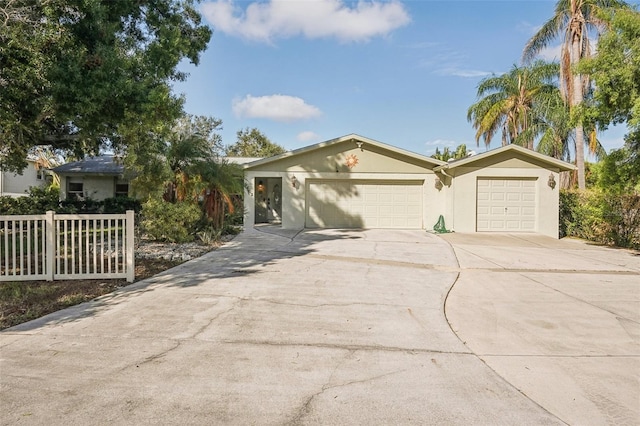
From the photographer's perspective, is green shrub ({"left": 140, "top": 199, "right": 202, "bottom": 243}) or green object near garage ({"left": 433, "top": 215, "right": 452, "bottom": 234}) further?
green object near garage ({"left": 433, "top": 215, "right": 452, "bottom": 234})

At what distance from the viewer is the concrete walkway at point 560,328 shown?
3.01 metres

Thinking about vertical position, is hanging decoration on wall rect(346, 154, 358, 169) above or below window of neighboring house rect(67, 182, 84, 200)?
above

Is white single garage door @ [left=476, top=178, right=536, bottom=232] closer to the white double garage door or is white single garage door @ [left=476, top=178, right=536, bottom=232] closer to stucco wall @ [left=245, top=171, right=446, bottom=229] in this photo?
stucco wall @ [left=245, top=171, right=446, bottom=229]

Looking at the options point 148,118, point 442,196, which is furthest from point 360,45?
point 148,118

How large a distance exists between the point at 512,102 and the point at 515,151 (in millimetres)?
9133

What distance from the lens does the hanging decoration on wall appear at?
16.1m

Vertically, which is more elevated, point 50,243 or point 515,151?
point 515,151

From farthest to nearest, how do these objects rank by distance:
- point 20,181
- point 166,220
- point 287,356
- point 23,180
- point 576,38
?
point 23,180 → point 20,181 → point 576,38 → point 166,220 → point 287,356

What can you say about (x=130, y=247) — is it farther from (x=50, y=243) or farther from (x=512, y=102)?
(x=512, y=102)

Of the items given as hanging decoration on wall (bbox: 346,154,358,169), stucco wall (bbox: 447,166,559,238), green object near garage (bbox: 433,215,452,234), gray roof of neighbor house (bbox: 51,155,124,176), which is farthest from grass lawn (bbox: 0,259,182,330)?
gray roof of neighbor house (bbox: 51,155,124,176)

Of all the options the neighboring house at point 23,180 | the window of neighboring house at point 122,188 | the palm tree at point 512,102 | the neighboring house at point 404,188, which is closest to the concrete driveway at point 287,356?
the neighboring house at point 404,188

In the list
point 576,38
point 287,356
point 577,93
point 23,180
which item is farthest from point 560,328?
point 23,180

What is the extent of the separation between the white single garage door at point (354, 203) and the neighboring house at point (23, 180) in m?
20.7

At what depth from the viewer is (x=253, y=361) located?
3.49m
